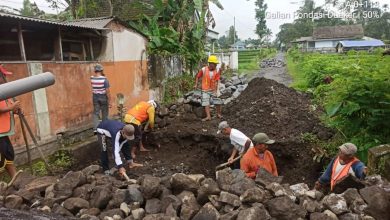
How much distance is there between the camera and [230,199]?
334 cm

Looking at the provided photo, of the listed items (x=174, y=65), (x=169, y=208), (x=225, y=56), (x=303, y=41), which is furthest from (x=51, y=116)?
(x=303, y=41)

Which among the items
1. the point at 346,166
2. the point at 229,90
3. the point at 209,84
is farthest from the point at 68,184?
the point at 229,90

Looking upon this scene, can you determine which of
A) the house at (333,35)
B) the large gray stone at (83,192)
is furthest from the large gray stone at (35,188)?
the house at (333,35)

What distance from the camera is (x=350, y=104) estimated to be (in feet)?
19.2

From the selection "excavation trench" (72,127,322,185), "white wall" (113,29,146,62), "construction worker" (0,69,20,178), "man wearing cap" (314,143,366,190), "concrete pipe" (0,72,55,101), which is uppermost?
"white wall" (113,29,146,62)

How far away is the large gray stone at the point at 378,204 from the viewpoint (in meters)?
3.24

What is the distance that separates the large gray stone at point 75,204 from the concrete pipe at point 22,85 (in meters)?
2.68

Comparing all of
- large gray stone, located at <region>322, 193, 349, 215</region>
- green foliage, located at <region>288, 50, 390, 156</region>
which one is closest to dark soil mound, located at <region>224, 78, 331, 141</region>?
green foliage, located at <region>288, 50, 390, 156</region>

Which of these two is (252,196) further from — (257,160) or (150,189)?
→ (257,160)

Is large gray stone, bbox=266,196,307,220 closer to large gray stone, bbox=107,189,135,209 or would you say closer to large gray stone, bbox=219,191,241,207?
large gray stone, bbox=219,191,241,207

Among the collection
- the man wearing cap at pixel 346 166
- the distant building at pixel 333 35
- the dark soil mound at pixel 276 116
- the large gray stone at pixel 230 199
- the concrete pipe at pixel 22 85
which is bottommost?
the dark soil mound at pixel 276 116

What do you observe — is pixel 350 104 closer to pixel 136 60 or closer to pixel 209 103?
pixel 209 103

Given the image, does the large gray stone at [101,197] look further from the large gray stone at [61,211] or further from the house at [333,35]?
the house at [333,35]

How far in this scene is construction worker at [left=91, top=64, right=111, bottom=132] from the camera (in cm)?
756
